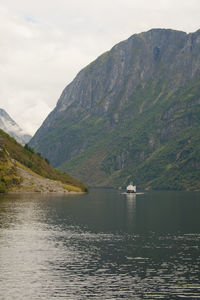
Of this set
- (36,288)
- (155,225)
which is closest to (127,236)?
(155,225)

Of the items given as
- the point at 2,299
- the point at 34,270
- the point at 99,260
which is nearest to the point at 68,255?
the point at 99,260

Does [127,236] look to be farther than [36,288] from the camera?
Yes

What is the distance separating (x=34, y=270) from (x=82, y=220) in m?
84.7

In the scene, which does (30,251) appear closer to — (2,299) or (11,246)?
(11,246)

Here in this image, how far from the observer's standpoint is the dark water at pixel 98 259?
75.5 meters

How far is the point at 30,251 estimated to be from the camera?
107 meters

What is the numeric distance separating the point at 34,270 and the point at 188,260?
3439cm

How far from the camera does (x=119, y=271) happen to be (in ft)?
288

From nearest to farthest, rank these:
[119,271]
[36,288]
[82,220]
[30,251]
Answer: [36,288]
[119,271]
[30,251]
[82,220]

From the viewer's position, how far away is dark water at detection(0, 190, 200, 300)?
7550 cm

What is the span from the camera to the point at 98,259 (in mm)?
99250

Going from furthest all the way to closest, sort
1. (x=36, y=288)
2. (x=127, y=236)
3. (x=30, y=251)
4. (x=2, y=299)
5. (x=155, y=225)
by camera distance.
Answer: (x=155, y=225)
(x=127, y=236)
(x=30, y=251)
(x=36, y=288)
(x=2, y=299)

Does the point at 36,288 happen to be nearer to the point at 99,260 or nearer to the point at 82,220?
the point at 99,260

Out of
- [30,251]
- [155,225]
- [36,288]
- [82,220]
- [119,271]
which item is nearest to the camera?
[36,288]
